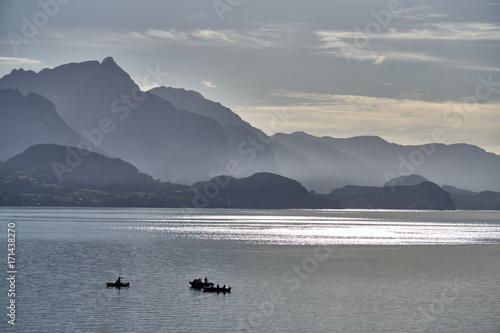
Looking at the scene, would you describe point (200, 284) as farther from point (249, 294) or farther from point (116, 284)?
point (116, 284)

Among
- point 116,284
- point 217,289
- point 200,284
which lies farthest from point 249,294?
point 116,284

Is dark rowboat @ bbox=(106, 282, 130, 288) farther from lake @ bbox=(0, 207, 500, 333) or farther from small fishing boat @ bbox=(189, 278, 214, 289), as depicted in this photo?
small fishing boat @ bbox=(189, 278, 214, 289)

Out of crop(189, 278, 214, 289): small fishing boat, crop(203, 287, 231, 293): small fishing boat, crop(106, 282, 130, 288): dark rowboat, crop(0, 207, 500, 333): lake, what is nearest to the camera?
crop(0, 207, 500, 333): lake

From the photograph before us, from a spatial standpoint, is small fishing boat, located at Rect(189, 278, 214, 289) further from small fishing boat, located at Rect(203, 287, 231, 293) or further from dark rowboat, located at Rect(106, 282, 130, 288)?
dark rowboat, located at Rect(106, 282, 130, 288)

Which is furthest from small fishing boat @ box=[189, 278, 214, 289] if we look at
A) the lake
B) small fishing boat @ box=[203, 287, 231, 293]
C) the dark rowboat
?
the dark rowboat

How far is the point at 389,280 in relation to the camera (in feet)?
442

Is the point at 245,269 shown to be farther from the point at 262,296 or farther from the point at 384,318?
the point at 384,318

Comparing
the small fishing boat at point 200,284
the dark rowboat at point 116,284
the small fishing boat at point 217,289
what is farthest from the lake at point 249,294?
the small fishing boat at point 217,289

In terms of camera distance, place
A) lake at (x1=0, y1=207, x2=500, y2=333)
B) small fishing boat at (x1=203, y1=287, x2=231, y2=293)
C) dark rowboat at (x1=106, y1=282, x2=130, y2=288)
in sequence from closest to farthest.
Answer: lake at (x1=0, y1=207, x2=500, y2=333), small fishing boat at (x1=203, y1=287, x2=231, y2=293), dark rowboat at (x1=106, y1=282, x2=130, y2=288)

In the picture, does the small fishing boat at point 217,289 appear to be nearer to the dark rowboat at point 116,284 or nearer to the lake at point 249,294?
the lake at point 249,294

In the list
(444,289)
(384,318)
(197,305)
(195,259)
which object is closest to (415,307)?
(384,318)

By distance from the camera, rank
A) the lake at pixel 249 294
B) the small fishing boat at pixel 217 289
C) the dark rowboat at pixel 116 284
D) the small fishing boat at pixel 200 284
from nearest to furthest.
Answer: the lake at pixel 249 294, the small fishing boat at pixel 217 289, the dark rowboat at pixel 116 284, the small fishing boat at pixel 200 284

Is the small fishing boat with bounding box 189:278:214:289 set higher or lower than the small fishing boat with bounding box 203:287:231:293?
higher

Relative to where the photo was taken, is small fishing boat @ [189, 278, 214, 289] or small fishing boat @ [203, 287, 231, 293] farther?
small fishing boat @ [189, 278, 214, 289]
